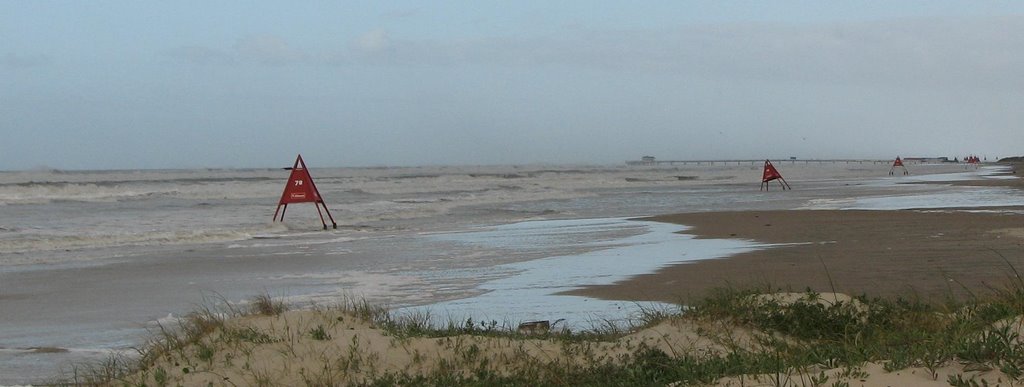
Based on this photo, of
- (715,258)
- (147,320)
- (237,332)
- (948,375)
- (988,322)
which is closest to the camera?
(948,375)

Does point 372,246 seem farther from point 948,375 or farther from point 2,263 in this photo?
point 948,375

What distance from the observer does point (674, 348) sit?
6.48 metres

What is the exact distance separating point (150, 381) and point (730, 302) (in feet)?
12.4

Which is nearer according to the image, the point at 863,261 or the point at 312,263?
the point at 863,261

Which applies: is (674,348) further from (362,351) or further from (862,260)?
(862,260)

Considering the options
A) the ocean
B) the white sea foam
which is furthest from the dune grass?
the ocean

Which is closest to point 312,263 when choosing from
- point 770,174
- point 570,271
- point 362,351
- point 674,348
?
point 570,271

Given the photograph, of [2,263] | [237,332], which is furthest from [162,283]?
[237,332]

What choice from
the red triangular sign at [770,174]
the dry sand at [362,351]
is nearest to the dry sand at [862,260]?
the dry sand at [362,351]

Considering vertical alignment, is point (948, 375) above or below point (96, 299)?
above

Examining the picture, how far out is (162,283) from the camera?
12.8 metres

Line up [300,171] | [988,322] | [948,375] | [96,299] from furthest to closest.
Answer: [300,171]
[96,299]
[988,322]
[948,375]

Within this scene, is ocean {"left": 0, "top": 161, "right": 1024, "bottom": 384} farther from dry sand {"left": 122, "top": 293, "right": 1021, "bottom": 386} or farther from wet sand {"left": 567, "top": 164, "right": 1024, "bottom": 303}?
dry sand {"left": 122, "top": 293, "right": 1021, "bottom": 386}

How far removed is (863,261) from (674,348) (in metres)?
6.53
